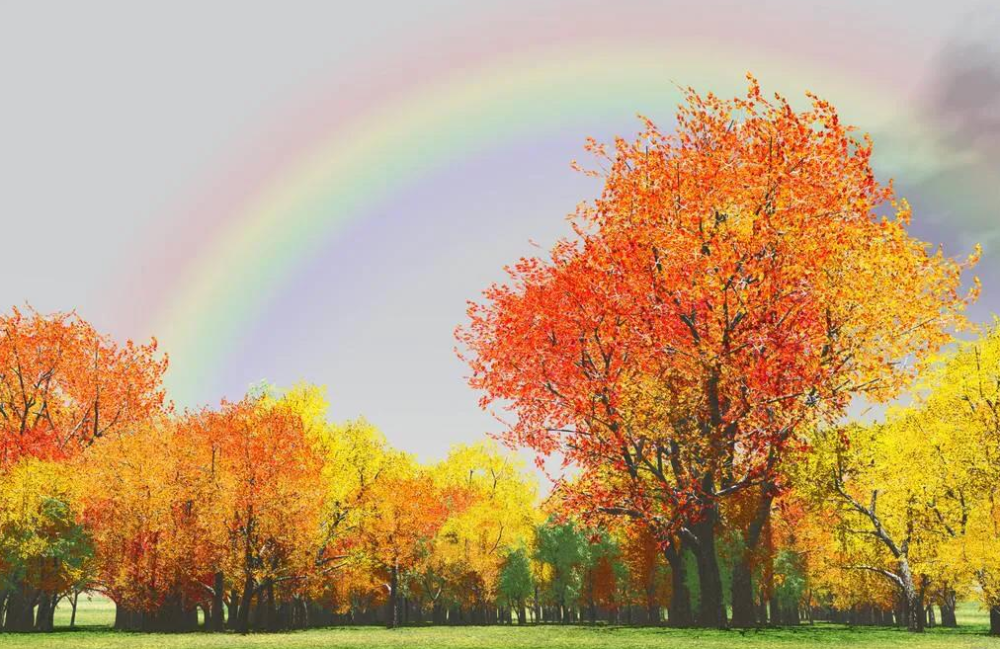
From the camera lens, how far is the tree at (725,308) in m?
23.2

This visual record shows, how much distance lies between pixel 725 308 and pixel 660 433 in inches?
192

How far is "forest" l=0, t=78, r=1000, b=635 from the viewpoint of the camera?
76.9 ft

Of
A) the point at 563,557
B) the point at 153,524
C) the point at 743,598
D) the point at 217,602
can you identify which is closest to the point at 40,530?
the point at 153,524

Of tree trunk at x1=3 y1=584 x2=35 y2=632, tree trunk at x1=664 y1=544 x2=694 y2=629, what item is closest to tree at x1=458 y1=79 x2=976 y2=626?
tree trunk at x1=664 y1=544 x2=694 y2=629

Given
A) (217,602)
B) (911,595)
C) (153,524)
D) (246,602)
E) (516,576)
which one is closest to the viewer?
(911,595)

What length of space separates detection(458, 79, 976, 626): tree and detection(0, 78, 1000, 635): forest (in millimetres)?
87

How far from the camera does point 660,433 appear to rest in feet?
82.5

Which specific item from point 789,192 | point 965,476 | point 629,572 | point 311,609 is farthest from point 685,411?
point 311,609

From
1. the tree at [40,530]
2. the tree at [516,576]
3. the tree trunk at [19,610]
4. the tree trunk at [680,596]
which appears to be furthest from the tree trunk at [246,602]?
the tree at [516,576]

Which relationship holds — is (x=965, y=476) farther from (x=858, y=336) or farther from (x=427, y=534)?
(x=427, y=534)

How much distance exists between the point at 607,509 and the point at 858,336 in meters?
10.2

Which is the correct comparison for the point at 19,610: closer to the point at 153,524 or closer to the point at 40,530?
the point at 40,530

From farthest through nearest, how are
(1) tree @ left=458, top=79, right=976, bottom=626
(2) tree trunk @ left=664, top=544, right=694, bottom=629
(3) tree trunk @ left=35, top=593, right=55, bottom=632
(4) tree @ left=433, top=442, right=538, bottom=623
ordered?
(4) tree @ left=433, top=442, right=538, bottom=623
(3) tree trunk @ left=35, top=593, right=55, bottom=632
(2) tree trunk @ left=664, top=544, right=694, bottom=629
(1) tree @ left=458, top=79, right=976, bottom=626

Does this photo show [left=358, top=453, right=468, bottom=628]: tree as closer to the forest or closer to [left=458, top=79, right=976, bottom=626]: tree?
the forest
